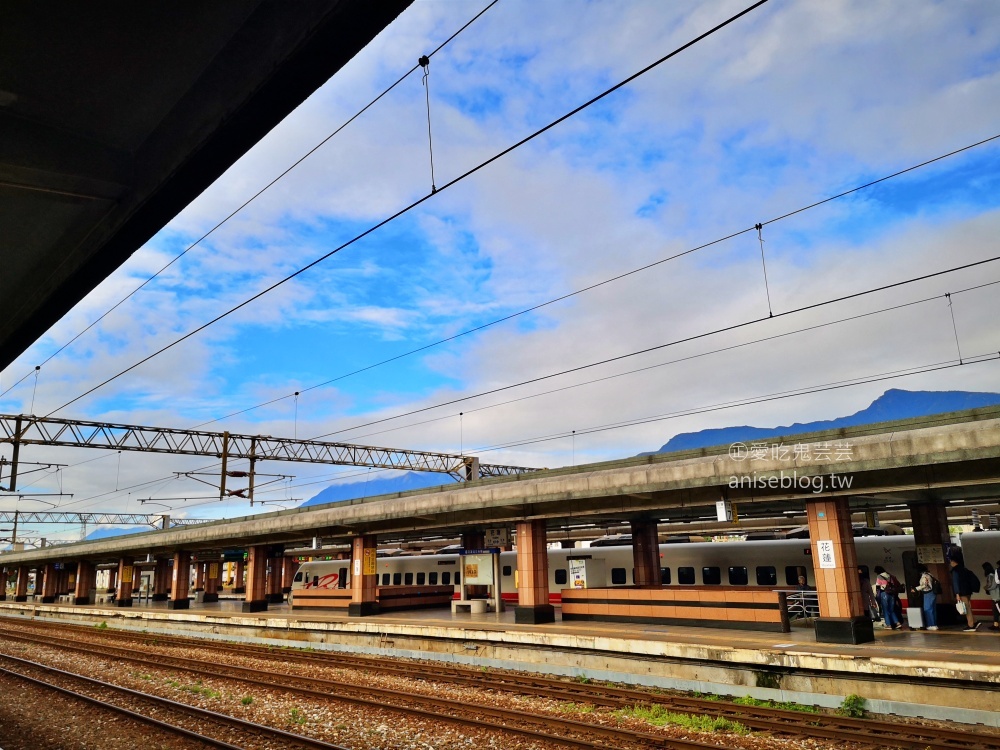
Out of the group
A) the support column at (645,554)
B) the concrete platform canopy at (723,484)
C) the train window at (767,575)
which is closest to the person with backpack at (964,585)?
the concrete platform canopy at (723,484)

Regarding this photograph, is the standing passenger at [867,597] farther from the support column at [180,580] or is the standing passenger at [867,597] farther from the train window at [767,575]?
the support column at [180,580]

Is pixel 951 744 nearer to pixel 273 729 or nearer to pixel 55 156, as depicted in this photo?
pixel 273 729

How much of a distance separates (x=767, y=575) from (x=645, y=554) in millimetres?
4321

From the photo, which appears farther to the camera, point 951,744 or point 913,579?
point 913,579

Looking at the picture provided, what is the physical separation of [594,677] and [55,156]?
52.6 ft

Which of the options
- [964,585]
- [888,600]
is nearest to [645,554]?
[888,600]

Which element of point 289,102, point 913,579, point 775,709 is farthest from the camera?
point 913,579

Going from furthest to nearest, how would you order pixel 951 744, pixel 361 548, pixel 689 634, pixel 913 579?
pixel 361 548, pixel 913 579, pixel 689 634, pixel 951 744

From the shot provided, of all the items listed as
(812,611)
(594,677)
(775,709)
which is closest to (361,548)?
(594,677)

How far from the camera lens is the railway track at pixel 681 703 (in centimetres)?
1059

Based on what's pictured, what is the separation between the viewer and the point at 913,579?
21.7 meters

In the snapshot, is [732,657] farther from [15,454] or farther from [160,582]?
[160,582]

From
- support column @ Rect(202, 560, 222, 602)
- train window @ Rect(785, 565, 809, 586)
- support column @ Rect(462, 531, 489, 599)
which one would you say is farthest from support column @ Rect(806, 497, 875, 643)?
support column @ Rect(202, 560, 222, 602)

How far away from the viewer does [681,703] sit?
1324 cm
